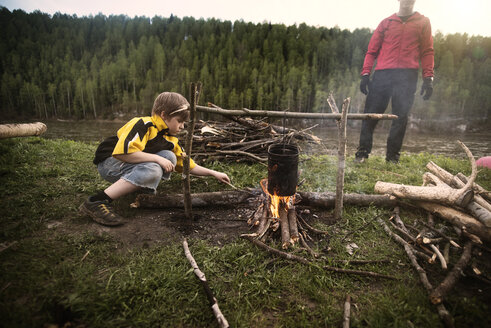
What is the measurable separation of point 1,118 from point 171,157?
3096 inches

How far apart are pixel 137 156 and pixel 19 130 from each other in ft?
17.8

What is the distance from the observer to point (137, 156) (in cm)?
281

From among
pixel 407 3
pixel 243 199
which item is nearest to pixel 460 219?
pixel 243 199

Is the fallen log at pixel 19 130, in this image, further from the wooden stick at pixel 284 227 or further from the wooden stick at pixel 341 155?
the wooden stick at pixel 341 155

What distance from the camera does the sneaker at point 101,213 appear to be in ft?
9.25

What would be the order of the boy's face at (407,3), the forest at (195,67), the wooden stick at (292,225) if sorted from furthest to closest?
the forest at (195,67), the boy's face at (407,3), the wooden stick at (292,225)

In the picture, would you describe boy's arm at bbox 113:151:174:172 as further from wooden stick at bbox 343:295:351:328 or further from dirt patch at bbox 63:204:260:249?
wooden stick at bbox 343:295:351:328

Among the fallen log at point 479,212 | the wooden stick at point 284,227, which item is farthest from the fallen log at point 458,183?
the wooden stick at point 284,227

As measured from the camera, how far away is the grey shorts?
2918 millimetres

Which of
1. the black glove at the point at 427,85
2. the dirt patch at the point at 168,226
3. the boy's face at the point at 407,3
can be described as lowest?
the dirt patch at the point at 168,226

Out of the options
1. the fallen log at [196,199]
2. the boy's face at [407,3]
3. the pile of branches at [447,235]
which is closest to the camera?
the pile of branches at [447,235]

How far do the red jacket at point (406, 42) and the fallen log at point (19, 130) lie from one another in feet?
29.2

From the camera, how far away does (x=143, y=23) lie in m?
99.3

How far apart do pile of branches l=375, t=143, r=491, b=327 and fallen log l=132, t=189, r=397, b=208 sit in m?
0.37
